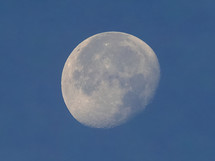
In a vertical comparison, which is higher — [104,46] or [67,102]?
[104,46]

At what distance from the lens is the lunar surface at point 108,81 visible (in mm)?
40750

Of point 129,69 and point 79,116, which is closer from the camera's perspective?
point 129,69

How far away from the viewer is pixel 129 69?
1610 inches

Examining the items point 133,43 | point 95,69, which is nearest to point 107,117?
point 95,69

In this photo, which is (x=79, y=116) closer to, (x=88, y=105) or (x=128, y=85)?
(x=88, y=105)

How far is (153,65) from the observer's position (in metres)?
44.0

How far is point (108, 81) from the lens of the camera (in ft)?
134

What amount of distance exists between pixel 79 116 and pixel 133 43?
29.7 feet

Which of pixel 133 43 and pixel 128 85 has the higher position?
pixel 133 43

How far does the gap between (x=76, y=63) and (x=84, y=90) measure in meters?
2.95

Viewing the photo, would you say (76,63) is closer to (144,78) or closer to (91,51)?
(91,51)

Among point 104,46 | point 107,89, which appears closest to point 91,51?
point 104,46

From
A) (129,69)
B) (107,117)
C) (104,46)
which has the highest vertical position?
A: (104,46)

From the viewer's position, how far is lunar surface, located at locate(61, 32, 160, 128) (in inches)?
1604
